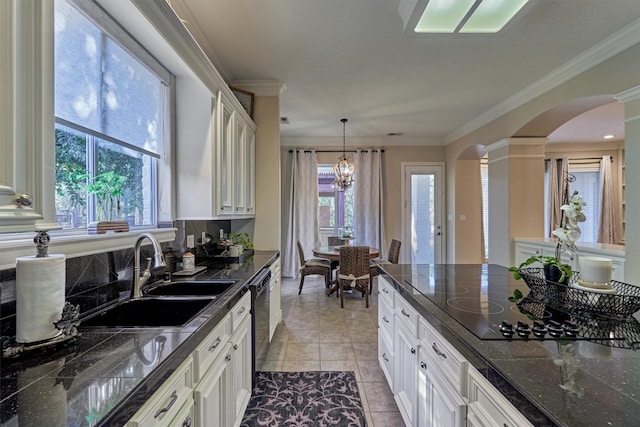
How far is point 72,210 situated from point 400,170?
17.6 ft

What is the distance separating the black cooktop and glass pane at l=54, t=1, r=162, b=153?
6.23ft

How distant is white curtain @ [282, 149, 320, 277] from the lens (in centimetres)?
559

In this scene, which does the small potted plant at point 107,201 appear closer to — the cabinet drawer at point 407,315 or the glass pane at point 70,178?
the glass pane at point 70,178

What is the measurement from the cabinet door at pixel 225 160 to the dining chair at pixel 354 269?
76.0 inches

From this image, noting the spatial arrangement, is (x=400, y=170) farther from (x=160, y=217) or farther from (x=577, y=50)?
(x=160, y=217)

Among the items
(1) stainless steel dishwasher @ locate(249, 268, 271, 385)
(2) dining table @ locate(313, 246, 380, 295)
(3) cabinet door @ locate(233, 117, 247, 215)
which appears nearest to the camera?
(1) stainless steel dishwasher @ locate(249, 268, 271, 385)

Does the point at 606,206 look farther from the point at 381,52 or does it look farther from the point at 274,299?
the point at 274,299

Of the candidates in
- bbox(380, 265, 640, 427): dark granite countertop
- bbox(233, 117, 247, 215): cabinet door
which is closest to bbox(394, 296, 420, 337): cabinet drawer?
bbox(380, 265, 640, 427): dark granite countertop

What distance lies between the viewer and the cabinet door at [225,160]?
6.95 feet

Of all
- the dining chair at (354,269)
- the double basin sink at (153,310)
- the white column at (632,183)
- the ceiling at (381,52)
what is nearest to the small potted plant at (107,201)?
the double basin sink at (153,310)

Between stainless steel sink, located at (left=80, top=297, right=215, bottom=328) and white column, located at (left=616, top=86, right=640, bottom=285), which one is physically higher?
white column, located at (left=616, top=86, right=640, bottom=285)

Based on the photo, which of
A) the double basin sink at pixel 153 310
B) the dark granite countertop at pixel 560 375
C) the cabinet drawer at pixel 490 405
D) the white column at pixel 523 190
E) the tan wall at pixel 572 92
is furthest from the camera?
the white column at pixel 523 190

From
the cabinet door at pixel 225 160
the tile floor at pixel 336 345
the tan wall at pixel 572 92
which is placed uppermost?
the tan wall at pixel 572 92

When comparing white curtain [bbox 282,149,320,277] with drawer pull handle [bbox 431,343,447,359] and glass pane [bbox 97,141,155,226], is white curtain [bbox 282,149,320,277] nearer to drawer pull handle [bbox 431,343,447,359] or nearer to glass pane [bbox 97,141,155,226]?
glass pane [bbox 97,141,155,226]
